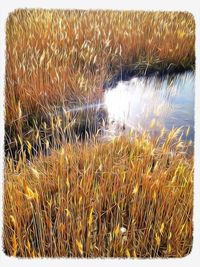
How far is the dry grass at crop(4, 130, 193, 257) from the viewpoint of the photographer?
5.62ft

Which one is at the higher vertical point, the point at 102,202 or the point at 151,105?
the point at 151,105

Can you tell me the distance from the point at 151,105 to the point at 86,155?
0.33 meters

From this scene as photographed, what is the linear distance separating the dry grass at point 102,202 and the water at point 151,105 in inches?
2.0

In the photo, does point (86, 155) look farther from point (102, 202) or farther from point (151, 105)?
point (151, 105)

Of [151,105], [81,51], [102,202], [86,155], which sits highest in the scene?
[81,51]

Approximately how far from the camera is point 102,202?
1.73 m

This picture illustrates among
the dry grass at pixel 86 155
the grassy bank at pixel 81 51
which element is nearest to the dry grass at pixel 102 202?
the dry grass at pixel 86 155

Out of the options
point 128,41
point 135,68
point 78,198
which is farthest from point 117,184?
point 128,41

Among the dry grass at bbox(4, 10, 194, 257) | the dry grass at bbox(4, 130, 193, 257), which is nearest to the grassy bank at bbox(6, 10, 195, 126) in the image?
the dry grass at bbox(4, 10, 194, 257)

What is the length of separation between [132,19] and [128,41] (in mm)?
90

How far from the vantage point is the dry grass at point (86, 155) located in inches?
67.7

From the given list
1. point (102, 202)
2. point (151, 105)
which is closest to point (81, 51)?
point (151, 105)

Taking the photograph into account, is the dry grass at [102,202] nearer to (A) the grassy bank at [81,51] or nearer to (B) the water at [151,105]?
(B) the water at [151,105]

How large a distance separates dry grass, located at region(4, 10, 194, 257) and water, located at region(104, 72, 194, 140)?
44mm
